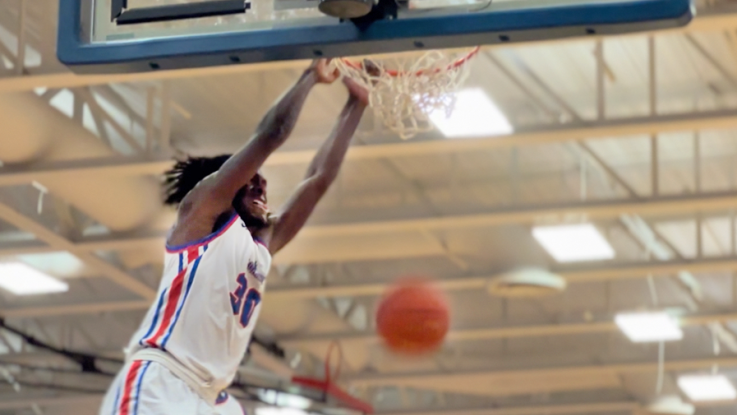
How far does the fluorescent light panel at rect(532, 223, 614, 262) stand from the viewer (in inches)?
383

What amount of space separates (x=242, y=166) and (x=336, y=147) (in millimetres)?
686

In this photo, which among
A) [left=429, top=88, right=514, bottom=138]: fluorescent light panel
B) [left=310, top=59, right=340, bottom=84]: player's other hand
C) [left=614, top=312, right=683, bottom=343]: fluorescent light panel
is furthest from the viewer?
[left=614, top=312, right=683, bottom=343]: fluorescent light panel

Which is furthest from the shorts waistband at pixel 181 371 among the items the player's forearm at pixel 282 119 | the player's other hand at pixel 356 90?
the player's other hand at pixel 356 90

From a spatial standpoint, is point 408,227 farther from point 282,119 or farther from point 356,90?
point 282,119

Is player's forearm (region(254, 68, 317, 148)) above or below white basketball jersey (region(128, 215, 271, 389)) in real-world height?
above

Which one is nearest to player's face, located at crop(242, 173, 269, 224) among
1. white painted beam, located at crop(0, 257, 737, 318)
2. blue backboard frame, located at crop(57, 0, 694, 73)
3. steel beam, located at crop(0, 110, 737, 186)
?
blue backboard frame, located at crop(57, 0, 694, 73)

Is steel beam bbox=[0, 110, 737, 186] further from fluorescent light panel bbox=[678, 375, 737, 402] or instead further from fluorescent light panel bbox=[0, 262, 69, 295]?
fluorescent light panel bbox=[678, 375, 737, 402]

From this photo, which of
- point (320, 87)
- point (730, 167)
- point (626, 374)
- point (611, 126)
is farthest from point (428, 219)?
point (626, 374)

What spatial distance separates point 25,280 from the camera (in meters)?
11.1

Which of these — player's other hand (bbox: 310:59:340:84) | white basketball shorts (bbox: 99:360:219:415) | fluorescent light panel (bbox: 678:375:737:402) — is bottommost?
white basketball shorts (bbox: 99:360:219:415)

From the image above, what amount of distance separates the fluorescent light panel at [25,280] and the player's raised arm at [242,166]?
732 centimetres

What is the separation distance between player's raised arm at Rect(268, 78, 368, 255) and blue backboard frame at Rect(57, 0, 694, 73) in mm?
759

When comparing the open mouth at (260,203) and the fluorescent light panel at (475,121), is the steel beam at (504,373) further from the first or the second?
the open mouth at (260,203)

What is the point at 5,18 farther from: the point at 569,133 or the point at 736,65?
the point at 736,65
